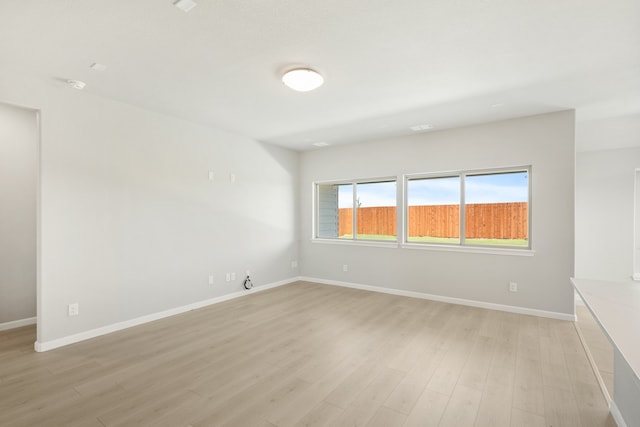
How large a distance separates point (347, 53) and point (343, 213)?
382 centimetres

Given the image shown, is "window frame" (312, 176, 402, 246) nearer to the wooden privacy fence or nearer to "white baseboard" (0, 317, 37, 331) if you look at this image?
the wooden privacy fence

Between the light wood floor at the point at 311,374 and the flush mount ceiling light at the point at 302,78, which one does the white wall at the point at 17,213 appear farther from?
the flush mount ceiling light at the point at 302,78

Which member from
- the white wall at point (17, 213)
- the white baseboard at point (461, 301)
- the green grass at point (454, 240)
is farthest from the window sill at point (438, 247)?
the white wall at point (17, 213)

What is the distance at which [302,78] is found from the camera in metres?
2.74

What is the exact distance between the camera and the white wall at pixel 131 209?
10.0 ft

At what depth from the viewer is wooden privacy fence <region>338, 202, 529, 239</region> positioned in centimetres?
430

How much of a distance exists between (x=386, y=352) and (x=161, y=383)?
2.03 m

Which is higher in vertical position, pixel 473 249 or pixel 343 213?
pixel 343 213

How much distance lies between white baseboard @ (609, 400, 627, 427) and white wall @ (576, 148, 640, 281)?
4100 mm

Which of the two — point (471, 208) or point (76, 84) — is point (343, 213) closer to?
point (471, 208)

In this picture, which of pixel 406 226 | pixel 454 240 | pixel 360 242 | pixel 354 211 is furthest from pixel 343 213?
pixel 454 240

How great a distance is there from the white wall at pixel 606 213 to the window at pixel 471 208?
201cm

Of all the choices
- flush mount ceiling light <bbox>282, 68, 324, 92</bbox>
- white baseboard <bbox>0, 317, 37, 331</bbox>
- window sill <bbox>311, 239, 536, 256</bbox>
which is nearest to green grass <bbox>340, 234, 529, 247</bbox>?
window sill <bbox>311, 239, 536, 256</bbox>

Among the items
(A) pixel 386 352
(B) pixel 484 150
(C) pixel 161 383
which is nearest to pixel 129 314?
(C) pixel 161 383
